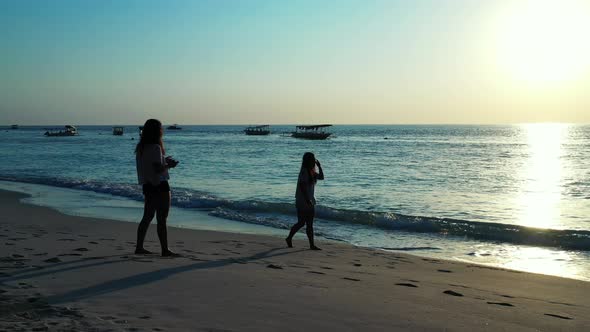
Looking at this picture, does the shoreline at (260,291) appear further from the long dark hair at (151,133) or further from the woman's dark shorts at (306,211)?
the long dark hair at (151,133)

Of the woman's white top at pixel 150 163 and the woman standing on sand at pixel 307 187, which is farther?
the woman standing on sand at pixel 307 187

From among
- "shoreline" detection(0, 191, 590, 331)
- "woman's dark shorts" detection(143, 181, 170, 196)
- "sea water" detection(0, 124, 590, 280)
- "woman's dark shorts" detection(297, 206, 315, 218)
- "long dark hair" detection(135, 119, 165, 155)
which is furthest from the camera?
"sea water" detection(0, 124, 590, 280)

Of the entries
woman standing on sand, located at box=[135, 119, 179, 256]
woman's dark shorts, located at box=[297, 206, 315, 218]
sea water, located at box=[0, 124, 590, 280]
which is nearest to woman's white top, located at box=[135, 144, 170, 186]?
woman standing on sand, located at box=[135, 119, 179, 256]

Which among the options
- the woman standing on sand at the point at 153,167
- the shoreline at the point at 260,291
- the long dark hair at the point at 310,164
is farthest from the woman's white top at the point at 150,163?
the long dark hair at the point at 310,164

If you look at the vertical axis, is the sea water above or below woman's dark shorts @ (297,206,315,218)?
below

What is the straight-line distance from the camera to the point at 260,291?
18.0 feet

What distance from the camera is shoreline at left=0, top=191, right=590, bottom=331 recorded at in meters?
4.42

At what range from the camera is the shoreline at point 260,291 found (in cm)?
442

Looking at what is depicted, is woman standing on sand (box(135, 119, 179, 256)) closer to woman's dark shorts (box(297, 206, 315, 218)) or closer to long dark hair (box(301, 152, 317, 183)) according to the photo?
long dark hair (box(301, 152, 317, 183))

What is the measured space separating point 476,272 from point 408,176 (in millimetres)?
22602

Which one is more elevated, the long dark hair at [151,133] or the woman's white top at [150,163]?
the long dark hair at [151,133]

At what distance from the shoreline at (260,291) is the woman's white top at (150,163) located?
104 centimetres

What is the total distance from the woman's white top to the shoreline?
3.41ft

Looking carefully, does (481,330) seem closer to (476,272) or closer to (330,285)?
(330,285)
